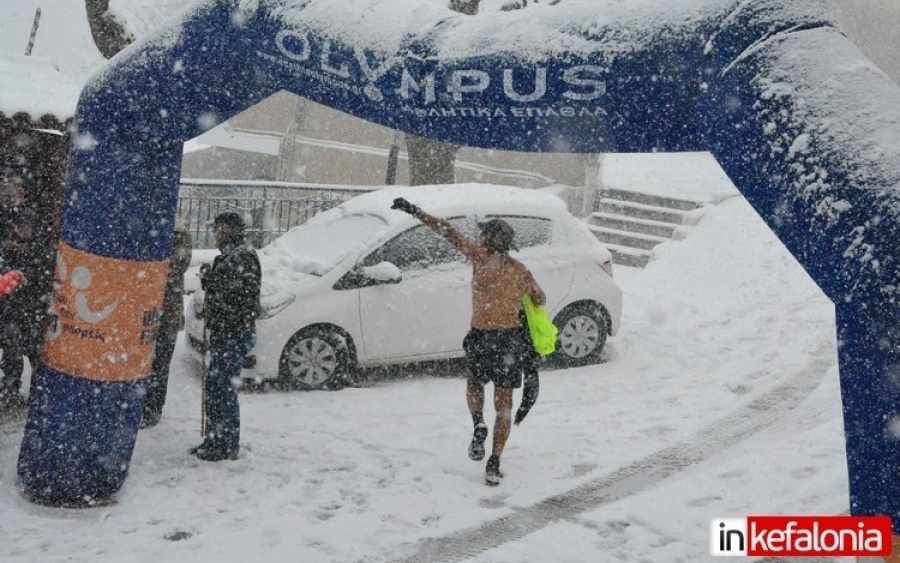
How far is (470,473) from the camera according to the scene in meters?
6.63

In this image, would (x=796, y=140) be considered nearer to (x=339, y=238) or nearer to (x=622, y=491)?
(x=622, y=491)

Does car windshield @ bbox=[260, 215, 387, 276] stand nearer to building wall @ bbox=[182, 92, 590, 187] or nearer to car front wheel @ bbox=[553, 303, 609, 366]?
car front wheel @ bbox=[553, 303, 609, 366]

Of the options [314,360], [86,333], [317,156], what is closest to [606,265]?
[314,360]

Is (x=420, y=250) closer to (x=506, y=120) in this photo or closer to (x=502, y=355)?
(x=502, y=355)

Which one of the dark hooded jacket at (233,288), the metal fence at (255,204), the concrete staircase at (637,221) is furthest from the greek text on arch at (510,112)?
the concrete staircase at (637,221)

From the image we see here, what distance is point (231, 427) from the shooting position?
21.6 ft

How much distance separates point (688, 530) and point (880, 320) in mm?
2923

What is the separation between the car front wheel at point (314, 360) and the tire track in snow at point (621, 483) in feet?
10.1

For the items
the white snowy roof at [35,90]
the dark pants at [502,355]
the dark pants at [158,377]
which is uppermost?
the white snowy roof at [35,90]

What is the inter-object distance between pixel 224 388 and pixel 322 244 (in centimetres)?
306

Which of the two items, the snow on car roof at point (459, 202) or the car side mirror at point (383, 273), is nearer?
the car side mirror at point (383, 273)

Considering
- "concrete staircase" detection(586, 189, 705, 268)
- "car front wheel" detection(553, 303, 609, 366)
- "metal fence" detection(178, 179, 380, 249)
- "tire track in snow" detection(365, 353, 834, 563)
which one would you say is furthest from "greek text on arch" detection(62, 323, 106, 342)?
"concrete staircase" detection(586, 189, 705, 268)

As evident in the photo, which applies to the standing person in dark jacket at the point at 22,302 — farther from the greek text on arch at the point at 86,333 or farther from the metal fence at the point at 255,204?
the metal fence at the point at 255,204

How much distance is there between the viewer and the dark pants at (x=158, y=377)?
720cm
